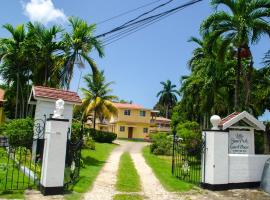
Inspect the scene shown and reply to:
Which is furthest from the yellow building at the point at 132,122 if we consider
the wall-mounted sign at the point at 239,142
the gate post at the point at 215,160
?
the gate post at the point at 215,160

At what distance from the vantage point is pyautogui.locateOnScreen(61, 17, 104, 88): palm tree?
2097 centimetres

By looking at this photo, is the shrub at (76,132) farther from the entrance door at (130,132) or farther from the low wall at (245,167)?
the entrance door at (130,132)

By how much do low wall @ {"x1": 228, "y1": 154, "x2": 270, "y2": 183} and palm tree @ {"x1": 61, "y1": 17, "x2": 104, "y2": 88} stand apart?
11.3 metres

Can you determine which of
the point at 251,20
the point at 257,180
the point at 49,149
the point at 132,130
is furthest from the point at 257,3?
the point at 132,130

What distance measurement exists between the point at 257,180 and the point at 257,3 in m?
8.97

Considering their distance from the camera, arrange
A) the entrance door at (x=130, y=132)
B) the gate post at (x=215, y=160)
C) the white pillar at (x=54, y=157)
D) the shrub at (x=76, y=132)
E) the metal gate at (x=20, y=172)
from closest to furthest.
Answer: the white pillar at (x=54, y=157)
the metal gate at (x=20, y=172)
the gate post at (x=215, y=160)
the shrub at (x=76, y=132)
the entrance door at (x=130, y=132)

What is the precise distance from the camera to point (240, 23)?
54.2 feet

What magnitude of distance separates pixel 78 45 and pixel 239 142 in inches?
481

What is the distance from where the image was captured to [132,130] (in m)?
56.9

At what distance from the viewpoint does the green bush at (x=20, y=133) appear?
14417 mm

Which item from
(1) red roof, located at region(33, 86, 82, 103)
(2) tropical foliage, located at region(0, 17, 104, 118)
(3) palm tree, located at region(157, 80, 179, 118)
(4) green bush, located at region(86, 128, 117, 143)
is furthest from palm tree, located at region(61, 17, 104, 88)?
(3) palm tree, located at region(157, 80, 179, 118)

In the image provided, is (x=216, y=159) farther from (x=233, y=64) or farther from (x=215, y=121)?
(x=233, y=64)

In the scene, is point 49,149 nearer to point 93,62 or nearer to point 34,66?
point 93,62

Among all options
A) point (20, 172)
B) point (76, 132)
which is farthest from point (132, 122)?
point (20, 172)
